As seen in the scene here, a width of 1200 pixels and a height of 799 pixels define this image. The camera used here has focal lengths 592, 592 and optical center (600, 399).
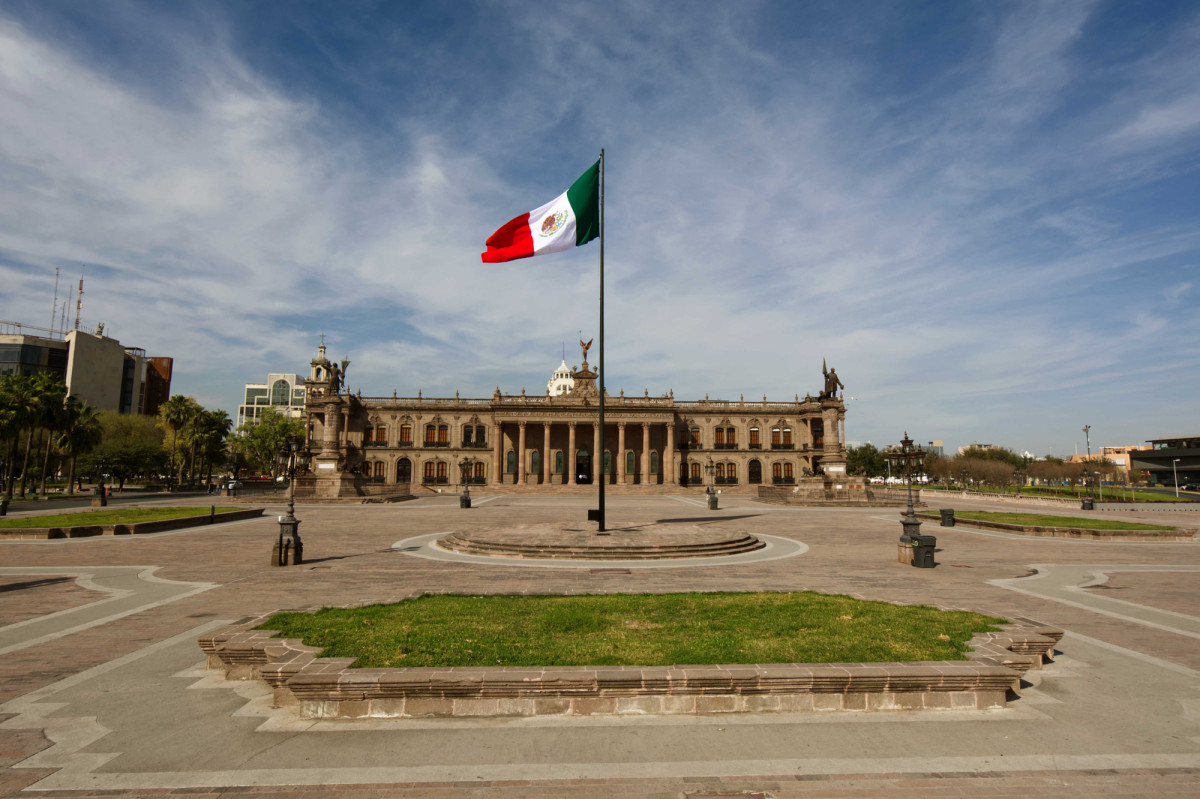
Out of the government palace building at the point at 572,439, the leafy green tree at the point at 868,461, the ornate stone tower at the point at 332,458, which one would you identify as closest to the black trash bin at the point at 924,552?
the ornate stone tower at the point at 332,458

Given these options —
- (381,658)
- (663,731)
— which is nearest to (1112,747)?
(663,731)

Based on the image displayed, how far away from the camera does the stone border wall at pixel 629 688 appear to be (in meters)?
6.11

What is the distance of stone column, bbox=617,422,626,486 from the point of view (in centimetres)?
6700

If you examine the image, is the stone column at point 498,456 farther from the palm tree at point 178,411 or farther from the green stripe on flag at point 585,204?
the green stripe on flag at point 585,204

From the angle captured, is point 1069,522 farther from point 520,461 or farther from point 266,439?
point 266,439

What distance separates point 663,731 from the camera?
588cm

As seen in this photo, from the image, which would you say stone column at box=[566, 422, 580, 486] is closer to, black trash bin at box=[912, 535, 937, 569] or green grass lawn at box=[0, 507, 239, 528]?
green grass lawn at box=[0, 507, 239, 528]

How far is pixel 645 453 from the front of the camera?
69.0 m

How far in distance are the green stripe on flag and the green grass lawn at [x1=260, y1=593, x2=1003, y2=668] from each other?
12.0m

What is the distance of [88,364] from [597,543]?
10420cm

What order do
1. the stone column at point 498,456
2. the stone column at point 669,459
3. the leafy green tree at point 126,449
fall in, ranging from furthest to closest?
the stone column at point 669,459
the stone column at point 498,456
the leafy green tree at point 126,449

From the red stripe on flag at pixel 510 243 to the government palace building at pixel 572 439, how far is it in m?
46.2

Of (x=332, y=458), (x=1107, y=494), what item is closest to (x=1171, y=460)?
(x=1107, y=494)

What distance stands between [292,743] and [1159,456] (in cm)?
14577
